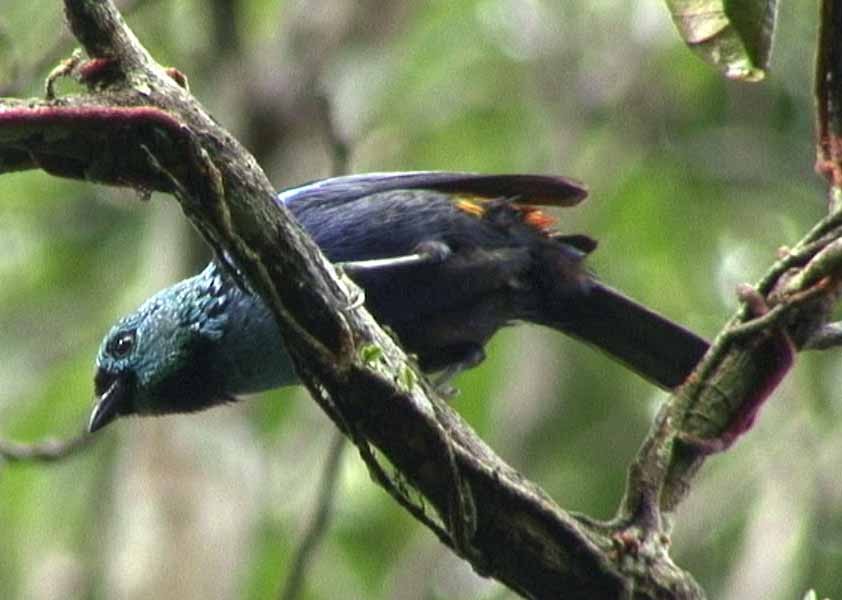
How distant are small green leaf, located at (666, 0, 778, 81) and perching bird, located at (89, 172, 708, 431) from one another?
1.38 metres

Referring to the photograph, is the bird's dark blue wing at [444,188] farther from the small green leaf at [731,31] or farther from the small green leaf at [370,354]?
the small green leaf at [370,354]

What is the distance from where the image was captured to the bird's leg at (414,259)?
4.30 metres

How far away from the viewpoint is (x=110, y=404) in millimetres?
4645

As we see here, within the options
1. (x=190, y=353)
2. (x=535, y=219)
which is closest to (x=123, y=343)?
(x=190, y=353)

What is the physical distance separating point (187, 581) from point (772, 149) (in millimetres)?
2993

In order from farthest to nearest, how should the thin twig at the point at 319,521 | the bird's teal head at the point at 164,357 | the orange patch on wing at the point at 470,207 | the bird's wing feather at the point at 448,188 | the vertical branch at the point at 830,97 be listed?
the thin twig at the point at 319,521
the orange patch on wing at the point at 470,207
the bird's wing feather at the point at 448,188
the bird's teal head at the point at 164,357
the vertical branch at the point at 830,97

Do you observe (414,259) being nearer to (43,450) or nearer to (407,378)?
(43,450)

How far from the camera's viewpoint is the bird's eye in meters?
4.62

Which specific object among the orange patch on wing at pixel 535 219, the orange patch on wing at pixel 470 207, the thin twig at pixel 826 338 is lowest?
the orange patch on wing at pixel 535 219

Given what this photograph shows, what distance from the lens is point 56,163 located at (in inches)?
107

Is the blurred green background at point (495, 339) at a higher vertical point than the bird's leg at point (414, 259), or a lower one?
lower

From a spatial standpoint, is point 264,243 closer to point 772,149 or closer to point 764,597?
point 764,597

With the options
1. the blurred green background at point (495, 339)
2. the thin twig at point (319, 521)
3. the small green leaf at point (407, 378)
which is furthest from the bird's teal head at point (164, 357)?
the small green leaf at point (407, 378)

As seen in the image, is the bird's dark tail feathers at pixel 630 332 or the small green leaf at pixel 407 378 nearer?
the small green leaf at pixel 407 378
